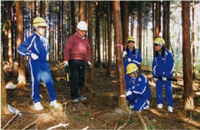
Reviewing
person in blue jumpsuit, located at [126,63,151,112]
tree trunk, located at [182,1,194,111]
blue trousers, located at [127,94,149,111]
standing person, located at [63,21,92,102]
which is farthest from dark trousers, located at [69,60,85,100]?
tree trunk, located at [182,1,194,111]

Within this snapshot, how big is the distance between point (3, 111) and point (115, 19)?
10.9ft

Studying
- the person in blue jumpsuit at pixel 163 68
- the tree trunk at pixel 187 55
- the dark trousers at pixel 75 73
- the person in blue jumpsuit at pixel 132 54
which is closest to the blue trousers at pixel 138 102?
the person in blue jumpsuit at pixel 163 68

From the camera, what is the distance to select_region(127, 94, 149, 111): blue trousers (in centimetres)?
514

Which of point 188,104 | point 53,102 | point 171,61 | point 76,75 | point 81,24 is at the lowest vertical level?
point 188,104

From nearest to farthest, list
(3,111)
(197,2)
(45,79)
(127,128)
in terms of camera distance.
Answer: (3,111) → (127,128) → (45,79) → (197,2)

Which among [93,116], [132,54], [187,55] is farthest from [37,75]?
[187,55]

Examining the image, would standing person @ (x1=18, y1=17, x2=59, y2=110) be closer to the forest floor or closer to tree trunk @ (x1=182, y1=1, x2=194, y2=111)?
the forest floor

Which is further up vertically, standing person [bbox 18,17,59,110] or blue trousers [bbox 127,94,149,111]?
standing person [bbox 18,17,59,110]

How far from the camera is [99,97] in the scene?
20.8ft

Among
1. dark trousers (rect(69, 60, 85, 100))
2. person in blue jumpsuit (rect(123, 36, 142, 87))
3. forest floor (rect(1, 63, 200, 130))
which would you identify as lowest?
forest floor (rect(1, 63, 200, 130))

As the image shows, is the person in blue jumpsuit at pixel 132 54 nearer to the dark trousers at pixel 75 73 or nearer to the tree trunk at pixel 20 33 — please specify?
the dark trousers at pixel 75 73

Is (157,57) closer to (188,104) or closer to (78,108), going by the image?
(188,104)

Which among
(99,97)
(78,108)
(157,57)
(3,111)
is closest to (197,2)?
(157,57)

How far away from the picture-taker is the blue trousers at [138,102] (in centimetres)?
514
